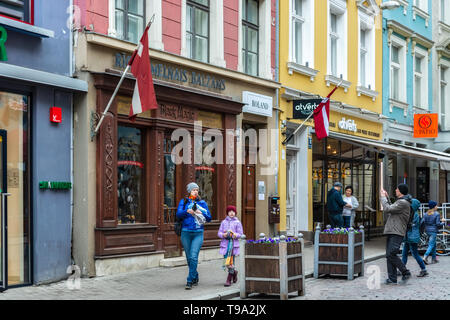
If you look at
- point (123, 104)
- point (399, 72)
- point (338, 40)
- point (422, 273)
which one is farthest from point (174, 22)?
point (399, 72)

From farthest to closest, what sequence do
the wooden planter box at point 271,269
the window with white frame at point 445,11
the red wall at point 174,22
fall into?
the window with white frame at point 445,11
the red wall at point 174,22
the wooden planter box at point 271,269

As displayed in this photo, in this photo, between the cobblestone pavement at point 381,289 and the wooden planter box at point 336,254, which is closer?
the cobblestone pavement at point 381,289

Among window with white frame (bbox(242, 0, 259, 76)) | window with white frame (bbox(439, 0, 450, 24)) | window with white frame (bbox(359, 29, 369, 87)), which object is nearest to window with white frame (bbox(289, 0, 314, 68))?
window with white frame (bbox(242, 0, 259, 76))

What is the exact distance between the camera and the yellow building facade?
18.7 meters

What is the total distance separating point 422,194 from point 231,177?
1437 centimetres

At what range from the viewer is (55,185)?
1160 cm

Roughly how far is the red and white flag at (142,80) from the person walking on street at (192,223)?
5.17ft

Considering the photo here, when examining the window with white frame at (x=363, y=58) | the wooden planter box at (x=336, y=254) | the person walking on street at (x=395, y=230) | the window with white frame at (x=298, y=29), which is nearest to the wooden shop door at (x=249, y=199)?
the window with white frame at (x=298, y=29)

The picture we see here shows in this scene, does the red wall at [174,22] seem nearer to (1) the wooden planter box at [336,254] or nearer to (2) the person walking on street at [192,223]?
(2) the person walking on street at [192,223]

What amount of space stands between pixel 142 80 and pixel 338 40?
11694 millimetres

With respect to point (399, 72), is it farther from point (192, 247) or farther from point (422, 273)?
point (192, 247)

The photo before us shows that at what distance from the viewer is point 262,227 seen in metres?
17.6

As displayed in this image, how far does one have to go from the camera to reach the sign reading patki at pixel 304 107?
1784 centimetres

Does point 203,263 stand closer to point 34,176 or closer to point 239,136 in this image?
point 239,136
